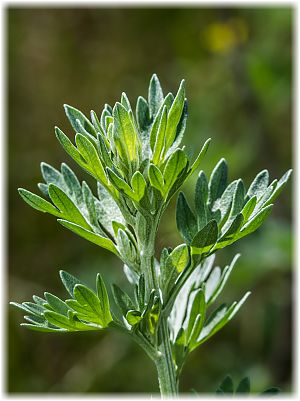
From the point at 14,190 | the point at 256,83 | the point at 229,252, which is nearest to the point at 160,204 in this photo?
the point at 229,252

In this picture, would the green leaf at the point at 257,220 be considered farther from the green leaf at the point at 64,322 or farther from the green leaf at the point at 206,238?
the green leaf at the point at 64,322

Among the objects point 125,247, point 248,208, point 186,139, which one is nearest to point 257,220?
point 248,208

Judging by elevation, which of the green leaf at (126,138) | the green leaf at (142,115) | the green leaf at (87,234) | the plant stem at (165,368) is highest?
the green leaf at (142,115)

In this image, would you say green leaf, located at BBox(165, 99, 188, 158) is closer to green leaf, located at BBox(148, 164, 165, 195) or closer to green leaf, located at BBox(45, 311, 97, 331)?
green leaf, located at BBox(148, 164, 165, 195)

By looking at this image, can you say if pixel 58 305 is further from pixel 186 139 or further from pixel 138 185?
pixel 186 139

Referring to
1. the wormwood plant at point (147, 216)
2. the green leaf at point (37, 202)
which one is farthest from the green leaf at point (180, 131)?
the green leaf at point (37, 202)

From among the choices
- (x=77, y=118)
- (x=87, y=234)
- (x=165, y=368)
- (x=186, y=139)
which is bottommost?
(x=165, y=368)

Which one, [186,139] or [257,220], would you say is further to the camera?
[186,139]
